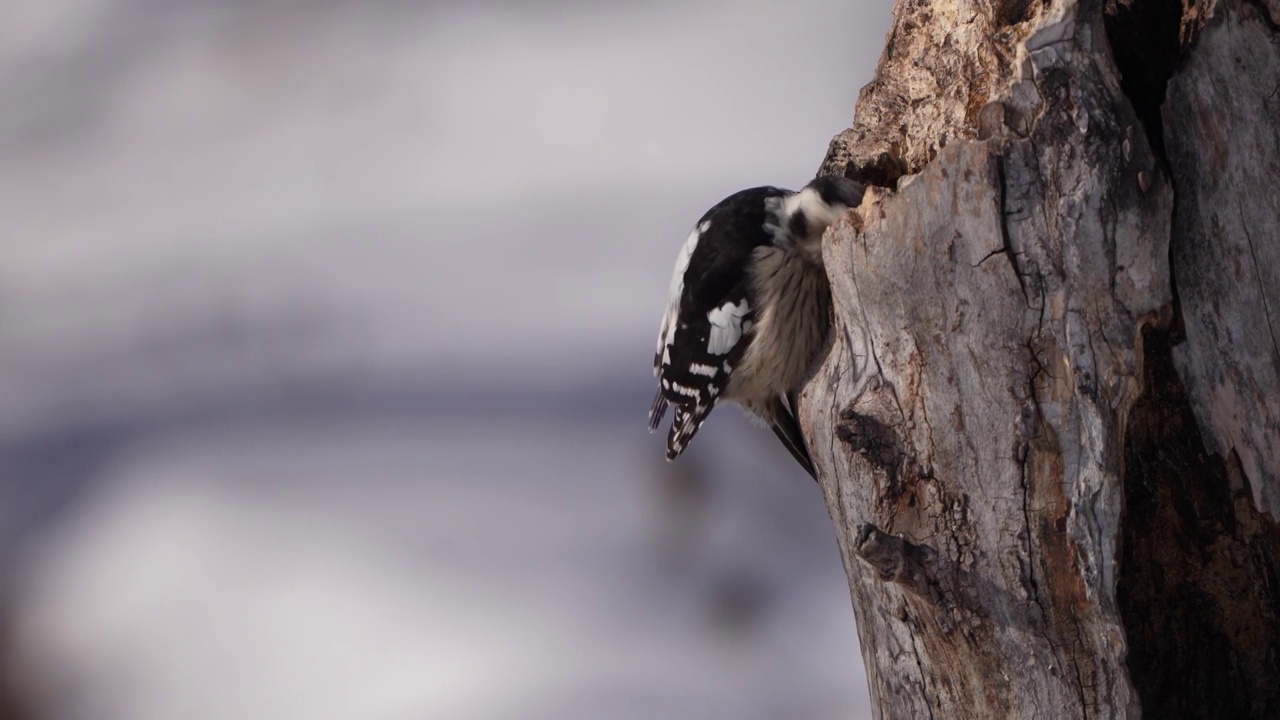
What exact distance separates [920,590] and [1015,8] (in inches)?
26.1

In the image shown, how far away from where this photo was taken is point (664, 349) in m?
1.99

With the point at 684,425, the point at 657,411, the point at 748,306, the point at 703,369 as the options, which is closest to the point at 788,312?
the point at 748,306

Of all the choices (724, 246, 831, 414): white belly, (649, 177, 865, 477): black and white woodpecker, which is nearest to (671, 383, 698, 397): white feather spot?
(649, 177, 865, 477): black and white woodpecker

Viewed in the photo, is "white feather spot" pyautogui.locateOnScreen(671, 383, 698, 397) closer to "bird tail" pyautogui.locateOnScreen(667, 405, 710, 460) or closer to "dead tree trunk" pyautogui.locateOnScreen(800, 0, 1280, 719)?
"bird tail" pyautogui.locateOnScreen(667, 405, 710, 460)

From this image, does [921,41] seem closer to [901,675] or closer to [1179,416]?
[1179,416]

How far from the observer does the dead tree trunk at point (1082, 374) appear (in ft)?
3.68

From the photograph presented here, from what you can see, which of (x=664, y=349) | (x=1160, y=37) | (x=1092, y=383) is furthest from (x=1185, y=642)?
(x=664, y=349)

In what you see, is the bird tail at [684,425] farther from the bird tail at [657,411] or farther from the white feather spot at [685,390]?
the bird tail at [657,411]

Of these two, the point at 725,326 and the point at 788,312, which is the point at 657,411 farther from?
the point at 788,312

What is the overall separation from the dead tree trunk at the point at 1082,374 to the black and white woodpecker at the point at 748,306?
0.41 m

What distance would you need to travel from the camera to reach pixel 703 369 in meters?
1.84

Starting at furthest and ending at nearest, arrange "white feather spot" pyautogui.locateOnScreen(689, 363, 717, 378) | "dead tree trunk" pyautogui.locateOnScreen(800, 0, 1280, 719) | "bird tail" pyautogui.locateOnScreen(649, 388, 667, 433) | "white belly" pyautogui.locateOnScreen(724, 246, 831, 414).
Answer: "bird tail" pyautogui.locateOnScreen(649, 388, 667, 433)
"white feather spot" pyautogui.locateOnScreen(689, 363, 717, 378)
"white belly" pyautogui.locateOnScreen(724, 246, 831, 414)
"dead tree trunk" pyautogui.locateOnScreen(800, 0, 1280, 719)

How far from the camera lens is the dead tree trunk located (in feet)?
3.68

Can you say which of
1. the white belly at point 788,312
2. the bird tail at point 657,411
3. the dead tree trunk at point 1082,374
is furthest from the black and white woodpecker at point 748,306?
the dead tree trunk at point 1082,374
